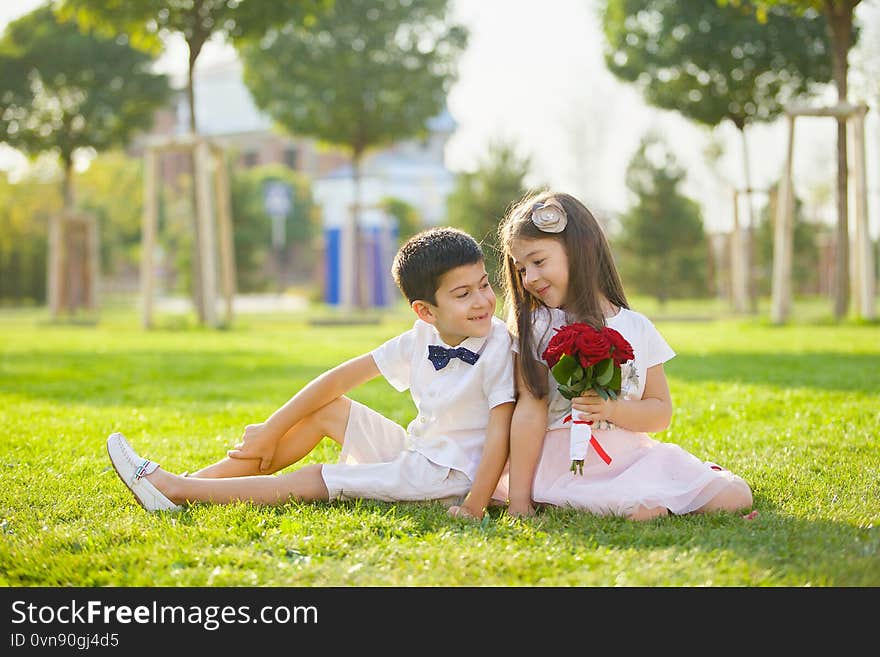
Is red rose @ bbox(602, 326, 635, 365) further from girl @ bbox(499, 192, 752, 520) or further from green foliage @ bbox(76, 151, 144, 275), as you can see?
green foliage @ bbox(76, 151, 144, 275)

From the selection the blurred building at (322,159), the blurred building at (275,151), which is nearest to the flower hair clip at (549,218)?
the blurred building at (322,159)

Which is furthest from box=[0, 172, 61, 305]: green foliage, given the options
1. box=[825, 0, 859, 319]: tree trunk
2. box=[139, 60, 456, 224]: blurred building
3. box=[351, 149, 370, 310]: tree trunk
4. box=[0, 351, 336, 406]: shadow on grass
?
box=[825, 0, 859, 319]: tree trunk

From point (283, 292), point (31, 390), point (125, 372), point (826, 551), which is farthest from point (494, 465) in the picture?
point (283, 292)

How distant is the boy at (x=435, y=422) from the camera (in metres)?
3.58

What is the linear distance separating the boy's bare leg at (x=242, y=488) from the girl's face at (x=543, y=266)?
42.1 inches

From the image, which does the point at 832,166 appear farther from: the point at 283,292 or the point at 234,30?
the point at 283,292

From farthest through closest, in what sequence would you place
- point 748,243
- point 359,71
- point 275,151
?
point 275,151 < point 748,243 < point 359,71

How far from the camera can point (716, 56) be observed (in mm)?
15977

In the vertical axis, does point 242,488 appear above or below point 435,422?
below

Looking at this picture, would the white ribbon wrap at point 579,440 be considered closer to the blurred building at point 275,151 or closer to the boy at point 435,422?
the boy at point 435,422

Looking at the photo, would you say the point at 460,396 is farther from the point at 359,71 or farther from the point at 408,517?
the point at 359,71

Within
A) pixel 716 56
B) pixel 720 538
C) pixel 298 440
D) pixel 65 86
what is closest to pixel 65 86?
pixel 65 86

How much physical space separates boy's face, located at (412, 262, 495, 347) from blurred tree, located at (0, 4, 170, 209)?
17.4m

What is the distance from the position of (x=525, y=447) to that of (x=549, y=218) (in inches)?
32.8
